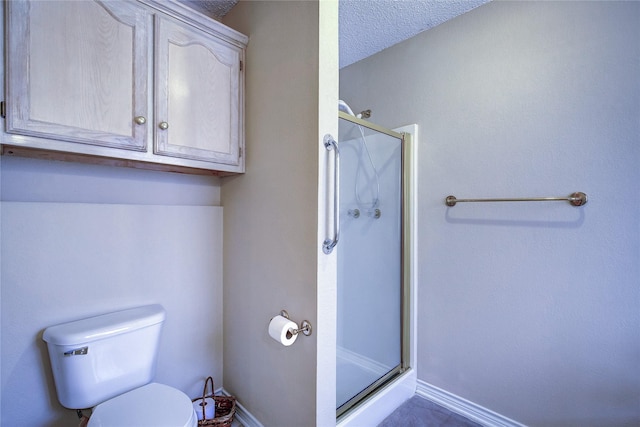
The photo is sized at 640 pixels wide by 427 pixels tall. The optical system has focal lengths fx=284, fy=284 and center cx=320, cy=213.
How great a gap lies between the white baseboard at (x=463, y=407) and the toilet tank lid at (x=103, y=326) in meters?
1.66

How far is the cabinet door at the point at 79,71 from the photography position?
37.6 inches

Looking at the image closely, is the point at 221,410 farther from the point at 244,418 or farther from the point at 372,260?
the point at 372,260

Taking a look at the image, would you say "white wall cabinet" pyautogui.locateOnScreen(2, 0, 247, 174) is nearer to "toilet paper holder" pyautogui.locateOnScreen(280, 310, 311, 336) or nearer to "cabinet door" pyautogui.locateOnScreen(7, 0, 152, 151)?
"cabinet door" pyautogui.locateOnScreen(7, 0, 152, 151)

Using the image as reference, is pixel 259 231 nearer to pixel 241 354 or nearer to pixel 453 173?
pixel 241 354

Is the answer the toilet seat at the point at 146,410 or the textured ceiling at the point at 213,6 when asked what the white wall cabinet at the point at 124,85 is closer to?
the textured ceiling at the point at 213,6

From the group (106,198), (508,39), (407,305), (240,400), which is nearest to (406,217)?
(407,305)

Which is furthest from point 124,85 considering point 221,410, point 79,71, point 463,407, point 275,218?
point 463,407

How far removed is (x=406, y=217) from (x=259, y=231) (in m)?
1.01

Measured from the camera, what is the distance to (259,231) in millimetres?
1443

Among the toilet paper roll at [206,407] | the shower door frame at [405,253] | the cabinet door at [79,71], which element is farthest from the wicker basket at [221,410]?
the cabinet door at [79,71]

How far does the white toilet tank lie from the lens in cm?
114

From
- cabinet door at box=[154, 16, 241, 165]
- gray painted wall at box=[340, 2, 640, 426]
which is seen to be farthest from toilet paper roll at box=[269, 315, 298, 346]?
gray painted wall at box=[340, 2, 640, 426]

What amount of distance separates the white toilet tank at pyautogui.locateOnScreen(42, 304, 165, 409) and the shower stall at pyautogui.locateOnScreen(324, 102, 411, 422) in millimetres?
1000

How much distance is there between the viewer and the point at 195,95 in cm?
136
